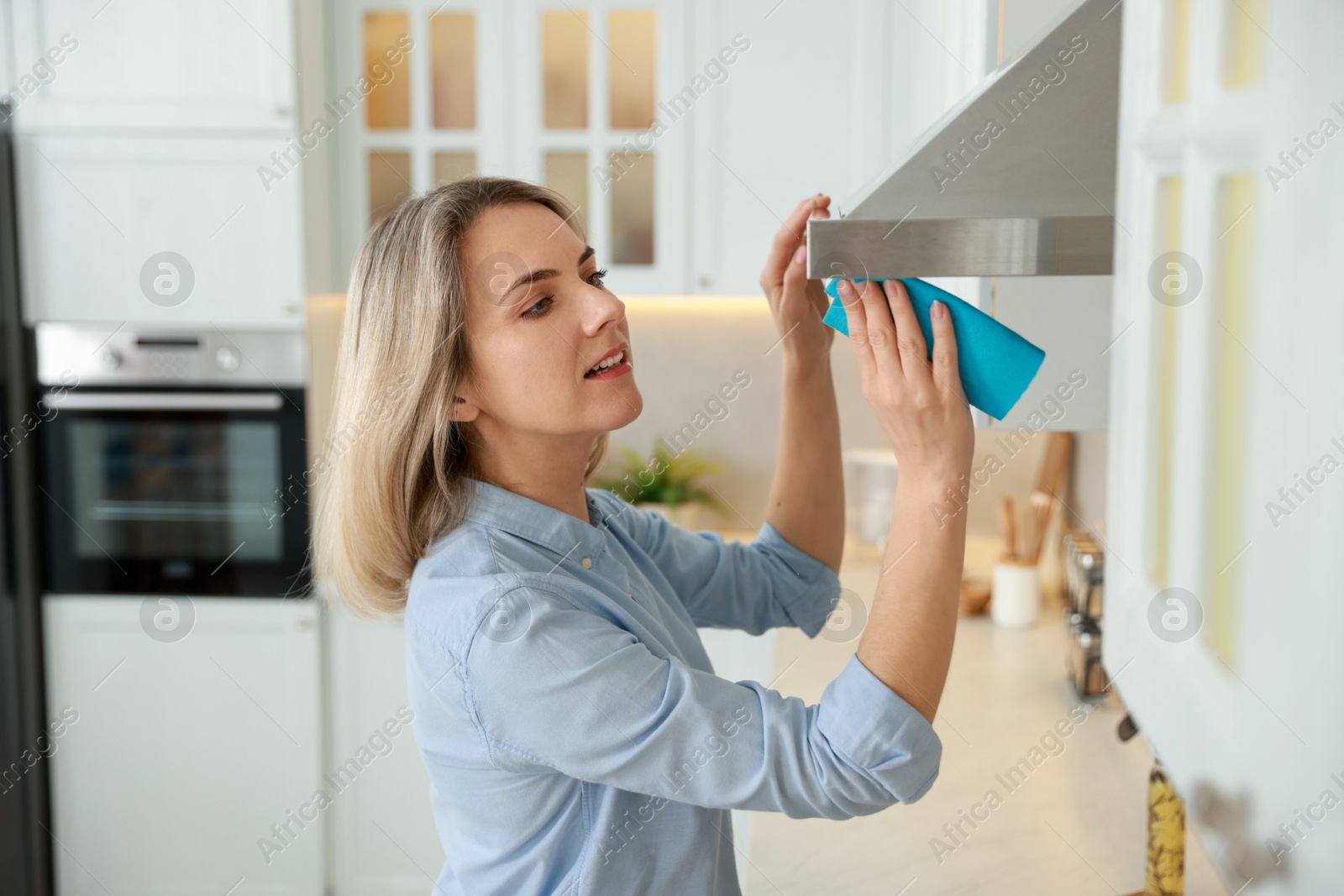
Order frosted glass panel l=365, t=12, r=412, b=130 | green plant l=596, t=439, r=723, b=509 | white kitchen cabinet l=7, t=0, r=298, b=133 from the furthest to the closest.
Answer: green plant l=596, t=439, r=723, b=509
frosted glass panel l=365, t=12, r=412, b=130
white kitchen cabinet l=7, t=0, r=298, b=133

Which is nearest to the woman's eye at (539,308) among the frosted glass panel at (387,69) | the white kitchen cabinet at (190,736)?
the white kitchen cabinet at (190,736)

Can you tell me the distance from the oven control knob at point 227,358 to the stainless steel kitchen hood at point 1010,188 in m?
1.91

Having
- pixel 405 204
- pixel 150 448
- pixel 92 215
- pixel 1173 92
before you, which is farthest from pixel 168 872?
pixel 1173 92

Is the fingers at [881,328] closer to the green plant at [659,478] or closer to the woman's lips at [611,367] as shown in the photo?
the woman's lips at [611,367]

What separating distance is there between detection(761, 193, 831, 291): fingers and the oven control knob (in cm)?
161

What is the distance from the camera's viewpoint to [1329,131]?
45 cm

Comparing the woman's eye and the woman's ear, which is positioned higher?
the woman's eye

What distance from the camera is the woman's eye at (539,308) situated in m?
0.93

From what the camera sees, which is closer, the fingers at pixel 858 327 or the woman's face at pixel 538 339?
the fingers at pixel 858 327

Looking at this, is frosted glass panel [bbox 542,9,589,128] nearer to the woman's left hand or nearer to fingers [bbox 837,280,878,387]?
the woman's left hand

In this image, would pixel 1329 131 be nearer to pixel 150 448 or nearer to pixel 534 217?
pixel 534 217

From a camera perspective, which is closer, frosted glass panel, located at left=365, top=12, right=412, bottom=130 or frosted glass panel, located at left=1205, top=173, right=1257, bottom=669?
frosted glass panel, located at left=1205, top=173, right=1257, bottom=669

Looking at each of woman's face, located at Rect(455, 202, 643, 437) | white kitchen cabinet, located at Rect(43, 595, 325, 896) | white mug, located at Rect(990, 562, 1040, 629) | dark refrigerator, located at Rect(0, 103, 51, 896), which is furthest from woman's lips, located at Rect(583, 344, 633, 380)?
dark refrigerator, located at Rect(0, 103, 51, 896)

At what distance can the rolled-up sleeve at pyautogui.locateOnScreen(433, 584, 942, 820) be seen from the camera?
29.5 inches
